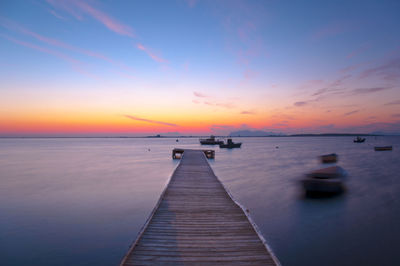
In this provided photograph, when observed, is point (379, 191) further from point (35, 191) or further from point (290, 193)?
point (35, 191)

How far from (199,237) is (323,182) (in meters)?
11.9

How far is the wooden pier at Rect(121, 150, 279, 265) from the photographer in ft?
15.6

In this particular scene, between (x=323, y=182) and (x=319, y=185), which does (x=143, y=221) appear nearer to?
(x=319, y=185)

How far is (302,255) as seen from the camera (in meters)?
8.19

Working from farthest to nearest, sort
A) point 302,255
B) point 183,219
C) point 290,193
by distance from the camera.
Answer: point 290,193 < point 302,255 < point 183,219

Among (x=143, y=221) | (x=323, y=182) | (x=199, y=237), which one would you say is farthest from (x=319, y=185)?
(x=199, y=237)

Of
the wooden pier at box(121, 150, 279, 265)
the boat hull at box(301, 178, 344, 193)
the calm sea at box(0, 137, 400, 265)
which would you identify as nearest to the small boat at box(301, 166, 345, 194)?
the boat hull at box(301, 178, 344, 193)

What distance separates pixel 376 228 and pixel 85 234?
43.7ft

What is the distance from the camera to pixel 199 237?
5711mm

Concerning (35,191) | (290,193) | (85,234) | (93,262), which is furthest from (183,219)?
(35,191)

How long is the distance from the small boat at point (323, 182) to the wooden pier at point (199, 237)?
26.7 ft

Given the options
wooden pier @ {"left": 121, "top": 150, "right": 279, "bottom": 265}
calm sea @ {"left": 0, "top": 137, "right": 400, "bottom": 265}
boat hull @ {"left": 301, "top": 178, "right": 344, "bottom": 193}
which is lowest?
calm sea @ {"left": 0, "top": 137, "right": 400, "bottom": 265}

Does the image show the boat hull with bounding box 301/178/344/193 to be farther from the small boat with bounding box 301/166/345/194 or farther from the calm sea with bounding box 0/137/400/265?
the calm sea with bounding box 0/137/400/265

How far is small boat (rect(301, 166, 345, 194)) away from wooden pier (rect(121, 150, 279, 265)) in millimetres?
8145
